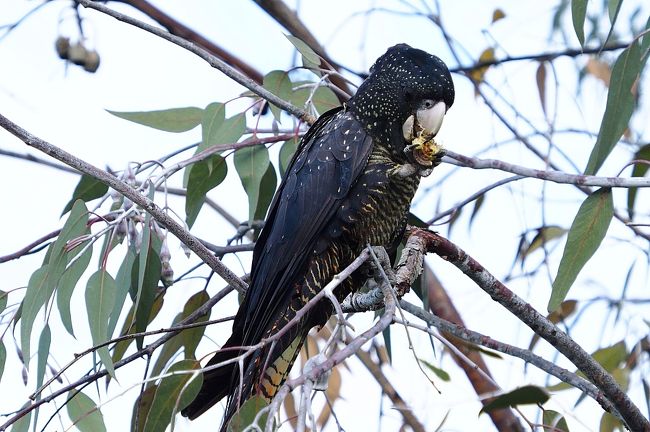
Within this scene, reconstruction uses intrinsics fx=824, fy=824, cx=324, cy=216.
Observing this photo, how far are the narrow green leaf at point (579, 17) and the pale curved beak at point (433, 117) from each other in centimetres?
35

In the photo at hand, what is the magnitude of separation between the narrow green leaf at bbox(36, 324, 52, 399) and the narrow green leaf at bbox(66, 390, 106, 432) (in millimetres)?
71

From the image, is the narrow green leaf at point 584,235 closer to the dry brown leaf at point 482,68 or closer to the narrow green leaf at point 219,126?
the narrow green leaf at point 219,126

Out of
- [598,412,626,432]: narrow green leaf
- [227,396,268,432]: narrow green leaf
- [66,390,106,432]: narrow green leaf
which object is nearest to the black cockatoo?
[66,390,106,432]: narrow green leaf

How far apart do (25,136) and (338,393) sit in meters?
1.63

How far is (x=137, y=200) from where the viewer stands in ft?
4.64

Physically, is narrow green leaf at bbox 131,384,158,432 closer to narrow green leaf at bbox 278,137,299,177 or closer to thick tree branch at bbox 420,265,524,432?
narrow green leaf at bbox 278,137,299,177

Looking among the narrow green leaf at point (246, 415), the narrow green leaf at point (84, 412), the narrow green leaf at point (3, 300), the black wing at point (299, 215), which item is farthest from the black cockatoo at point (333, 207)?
the narrow green leaf at point (3, 300)

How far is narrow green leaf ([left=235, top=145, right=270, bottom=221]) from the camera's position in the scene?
6.74 ft

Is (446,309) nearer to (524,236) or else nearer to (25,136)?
(524,236)

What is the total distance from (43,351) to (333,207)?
692 millimetres

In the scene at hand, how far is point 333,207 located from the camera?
1.88m

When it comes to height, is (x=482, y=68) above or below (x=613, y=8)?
above

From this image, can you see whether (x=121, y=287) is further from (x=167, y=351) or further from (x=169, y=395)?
(x=167, y=351)

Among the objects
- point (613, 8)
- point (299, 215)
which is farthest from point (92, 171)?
point (613, 8)
